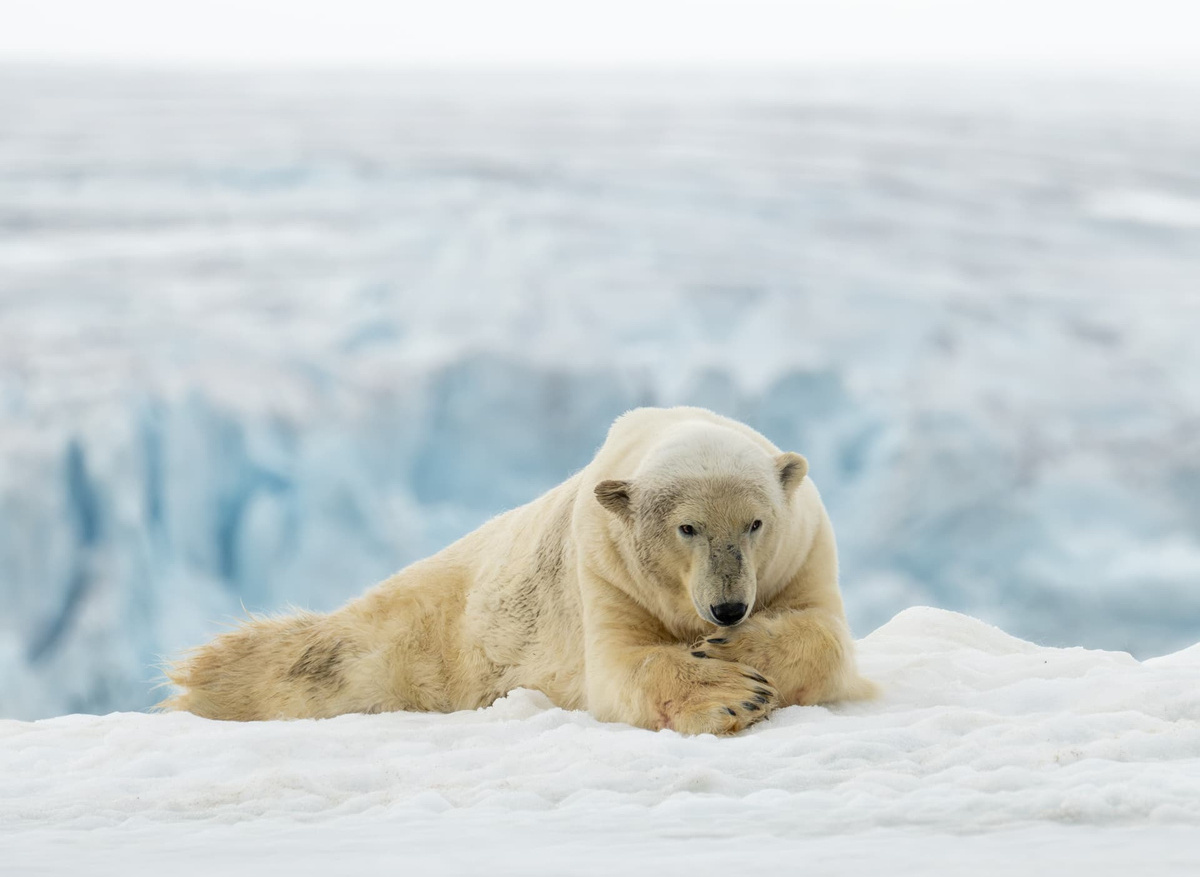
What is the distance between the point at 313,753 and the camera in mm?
4277

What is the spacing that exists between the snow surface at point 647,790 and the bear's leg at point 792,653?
107 mm

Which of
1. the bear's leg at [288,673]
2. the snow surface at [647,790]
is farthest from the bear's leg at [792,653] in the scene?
the bear's leg at [288,673]

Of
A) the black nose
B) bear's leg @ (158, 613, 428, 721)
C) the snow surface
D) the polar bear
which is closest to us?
the snow surface

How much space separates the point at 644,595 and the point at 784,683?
0.59m

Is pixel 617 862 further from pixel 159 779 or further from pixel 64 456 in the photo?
pixel 64 456

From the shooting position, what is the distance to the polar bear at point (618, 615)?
4.33 meters

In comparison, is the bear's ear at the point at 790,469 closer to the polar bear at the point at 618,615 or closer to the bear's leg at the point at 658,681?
the polar bear at the point at 618,615

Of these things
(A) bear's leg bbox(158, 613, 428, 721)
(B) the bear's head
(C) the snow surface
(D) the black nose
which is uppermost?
(B) the bear's head

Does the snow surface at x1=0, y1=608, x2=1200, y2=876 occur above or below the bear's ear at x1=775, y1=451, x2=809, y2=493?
below

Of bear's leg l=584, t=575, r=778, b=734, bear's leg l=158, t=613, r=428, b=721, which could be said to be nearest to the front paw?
bear's leg l=584, t=575, r=778, b=734

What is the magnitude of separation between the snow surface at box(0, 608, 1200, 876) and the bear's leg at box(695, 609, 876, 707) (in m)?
0.11

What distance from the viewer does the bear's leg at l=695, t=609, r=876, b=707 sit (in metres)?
4.45

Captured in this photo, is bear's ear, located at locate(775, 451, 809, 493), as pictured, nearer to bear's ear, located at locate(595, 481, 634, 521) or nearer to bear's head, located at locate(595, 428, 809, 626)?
bear's head, located at locate(595, 428, 809, 626)

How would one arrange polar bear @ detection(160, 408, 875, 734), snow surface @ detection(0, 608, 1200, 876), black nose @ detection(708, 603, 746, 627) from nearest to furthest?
snow surface @ detection(0, 608, 1200, 876)
black nose @ detection(708, 603, 746, 627)
polar bear @ detection(160, 408, 875, 734)
